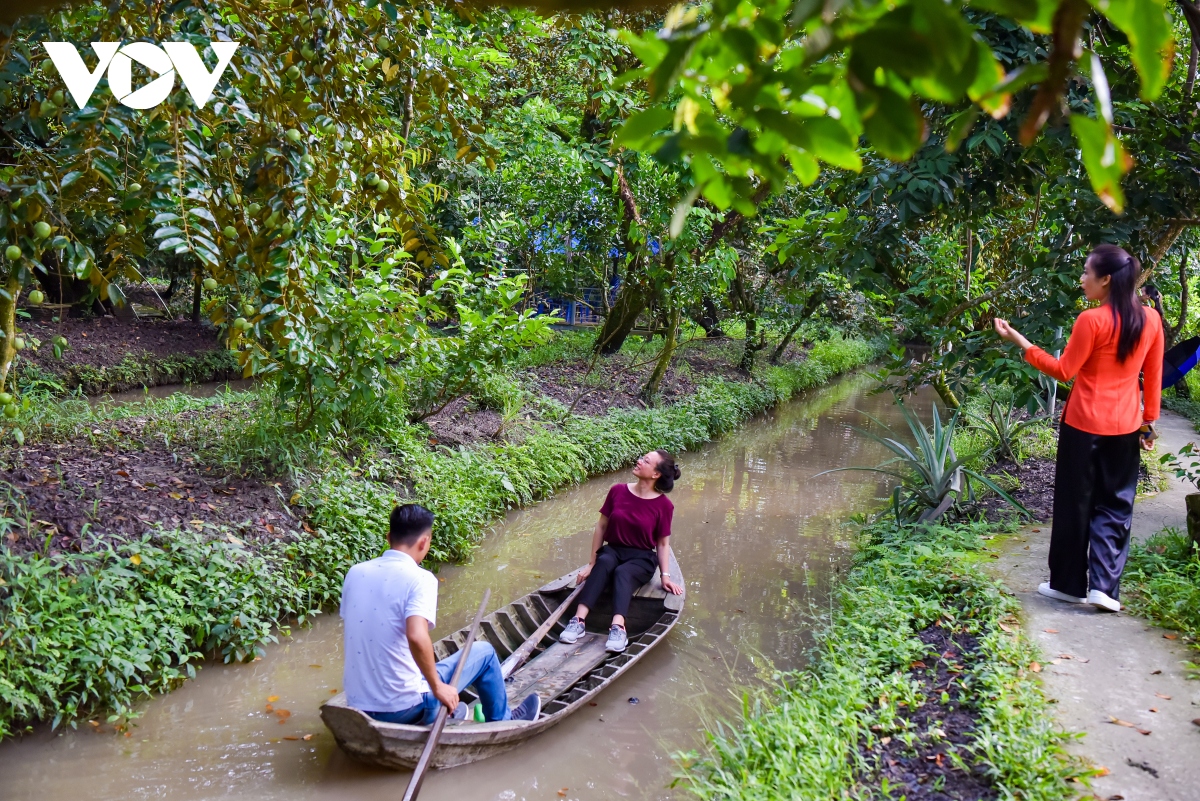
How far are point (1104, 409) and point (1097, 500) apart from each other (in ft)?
1.53

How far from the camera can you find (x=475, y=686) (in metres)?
4.19

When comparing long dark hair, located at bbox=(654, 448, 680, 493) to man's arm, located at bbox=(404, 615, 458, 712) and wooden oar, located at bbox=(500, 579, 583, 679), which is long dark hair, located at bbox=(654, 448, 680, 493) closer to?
wooden oar, located at bbox=(500, 579, 583, 679)

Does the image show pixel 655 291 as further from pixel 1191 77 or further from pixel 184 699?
pixel 184 699

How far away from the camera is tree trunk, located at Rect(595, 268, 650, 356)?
12.2 m

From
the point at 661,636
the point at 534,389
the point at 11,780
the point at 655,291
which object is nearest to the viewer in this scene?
the point at 11,780

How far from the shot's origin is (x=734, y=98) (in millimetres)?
1191

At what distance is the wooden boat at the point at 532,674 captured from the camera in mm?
3602

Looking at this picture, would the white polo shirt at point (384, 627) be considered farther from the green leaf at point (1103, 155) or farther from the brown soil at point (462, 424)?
the brown soil at point (462, 424)

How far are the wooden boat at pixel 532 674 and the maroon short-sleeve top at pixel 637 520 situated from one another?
0.30 metres

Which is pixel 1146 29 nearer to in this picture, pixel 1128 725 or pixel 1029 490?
pixel 1128 725

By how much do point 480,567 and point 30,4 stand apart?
603 centimetres

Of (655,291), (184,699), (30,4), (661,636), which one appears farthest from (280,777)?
(655,291)

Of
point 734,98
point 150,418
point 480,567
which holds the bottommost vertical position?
point 480,567

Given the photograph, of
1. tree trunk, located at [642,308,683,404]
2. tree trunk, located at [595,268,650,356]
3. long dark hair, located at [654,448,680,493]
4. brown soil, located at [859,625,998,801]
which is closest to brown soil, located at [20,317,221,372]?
tree trunk, located at [595,268,650,356]
